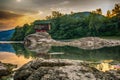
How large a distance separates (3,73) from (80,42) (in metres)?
9.00

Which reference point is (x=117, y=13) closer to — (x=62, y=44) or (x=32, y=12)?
(x=62, y=44)

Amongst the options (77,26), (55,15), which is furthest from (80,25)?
(55,15)

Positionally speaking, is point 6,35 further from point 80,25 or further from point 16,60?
point 16,60

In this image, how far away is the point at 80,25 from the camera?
14.1 metres

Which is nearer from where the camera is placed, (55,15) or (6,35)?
(6,35)

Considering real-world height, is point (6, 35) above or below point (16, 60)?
above

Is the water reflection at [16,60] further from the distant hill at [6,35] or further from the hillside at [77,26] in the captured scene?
the hillside at [77,26]

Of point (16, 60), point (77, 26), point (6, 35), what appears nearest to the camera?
point (16, 60)

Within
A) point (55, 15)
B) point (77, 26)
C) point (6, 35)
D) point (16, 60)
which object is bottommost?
point (16, 60)

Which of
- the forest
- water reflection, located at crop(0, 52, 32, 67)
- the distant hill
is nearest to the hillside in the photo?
the forest

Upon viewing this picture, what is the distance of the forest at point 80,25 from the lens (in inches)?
541

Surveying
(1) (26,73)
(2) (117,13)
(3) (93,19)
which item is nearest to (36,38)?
(3) (93,19)

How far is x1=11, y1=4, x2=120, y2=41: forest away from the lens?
45.1 feet

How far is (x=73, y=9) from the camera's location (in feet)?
46.8
